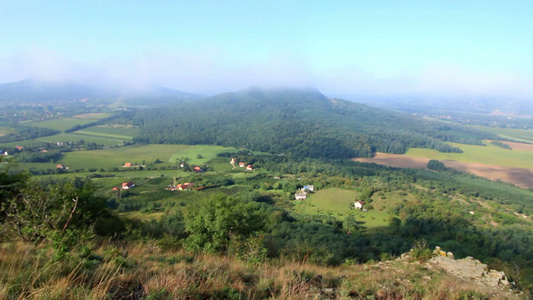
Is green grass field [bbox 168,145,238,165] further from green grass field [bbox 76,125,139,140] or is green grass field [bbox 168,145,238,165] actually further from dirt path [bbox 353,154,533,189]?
dirt path [bbox 353,154,533,189]

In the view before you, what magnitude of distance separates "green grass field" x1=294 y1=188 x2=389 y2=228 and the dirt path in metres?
24.6

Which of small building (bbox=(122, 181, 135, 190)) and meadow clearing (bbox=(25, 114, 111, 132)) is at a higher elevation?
meadow clearing (bbox=(25, 114, 111, 132))

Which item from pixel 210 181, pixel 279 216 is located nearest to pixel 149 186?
pixel 210 181

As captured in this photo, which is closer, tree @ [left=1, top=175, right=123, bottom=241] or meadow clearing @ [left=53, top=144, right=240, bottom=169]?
tree @ [left=1, top=175, right=123, bottom=241]

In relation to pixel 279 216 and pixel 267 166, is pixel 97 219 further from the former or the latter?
pixel 267 166

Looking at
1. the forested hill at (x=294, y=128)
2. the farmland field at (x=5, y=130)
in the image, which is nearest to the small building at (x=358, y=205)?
the forested hill at (x=294, y=128)

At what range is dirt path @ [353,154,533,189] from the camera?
42169 mm

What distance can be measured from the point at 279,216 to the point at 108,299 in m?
20.9

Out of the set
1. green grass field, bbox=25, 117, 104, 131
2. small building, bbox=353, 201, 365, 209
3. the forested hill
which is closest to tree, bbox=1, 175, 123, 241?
small building, bbox=353, 201, 365, 209

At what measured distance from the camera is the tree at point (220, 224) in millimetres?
7567

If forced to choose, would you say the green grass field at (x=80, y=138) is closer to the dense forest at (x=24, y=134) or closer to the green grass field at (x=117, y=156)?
the dense forest at (x=24, y=134)

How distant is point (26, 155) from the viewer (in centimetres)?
4312

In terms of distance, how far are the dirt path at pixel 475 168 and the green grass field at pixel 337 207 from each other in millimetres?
24609

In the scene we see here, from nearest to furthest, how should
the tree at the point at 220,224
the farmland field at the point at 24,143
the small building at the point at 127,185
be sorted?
the tree at the point at 220,224 → the small building at the point at 127,185 → the farmland field at the point at 24,143
